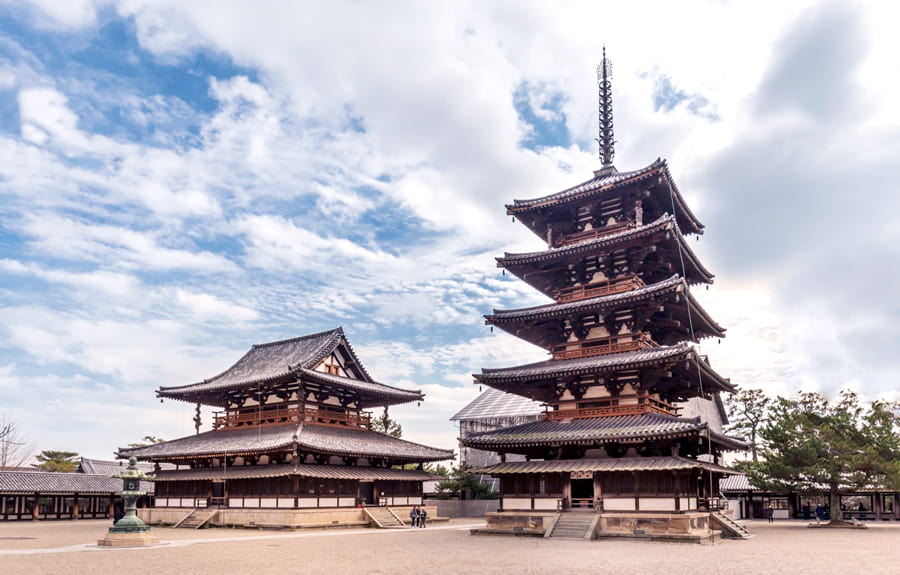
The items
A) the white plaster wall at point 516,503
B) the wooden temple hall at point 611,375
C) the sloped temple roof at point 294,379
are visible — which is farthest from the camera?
the sloped temple roof at point 294,379

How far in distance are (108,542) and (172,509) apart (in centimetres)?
1924

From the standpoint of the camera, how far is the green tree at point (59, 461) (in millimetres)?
71438

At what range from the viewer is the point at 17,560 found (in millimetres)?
22766

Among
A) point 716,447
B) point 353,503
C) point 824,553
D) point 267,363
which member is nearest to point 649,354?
point 716,447

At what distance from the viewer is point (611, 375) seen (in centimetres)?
3372

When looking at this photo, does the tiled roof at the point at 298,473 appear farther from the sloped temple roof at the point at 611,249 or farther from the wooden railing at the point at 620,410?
the sloped temple roof at the point at 611,249

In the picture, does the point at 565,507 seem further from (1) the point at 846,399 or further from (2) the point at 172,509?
(1) the point at 846,399

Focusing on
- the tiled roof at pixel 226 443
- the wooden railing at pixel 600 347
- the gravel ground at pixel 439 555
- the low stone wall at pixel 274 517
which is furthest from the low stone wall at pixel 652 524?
the tiled roof at pixel 226 443

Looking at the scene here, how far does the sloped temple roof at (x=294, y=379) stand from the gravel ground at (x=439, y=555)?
Result: 13615mm

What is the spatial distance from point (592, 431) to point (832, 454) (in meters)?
21.1

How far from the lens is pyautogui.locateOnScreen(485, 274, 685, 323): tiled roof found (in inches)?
1278

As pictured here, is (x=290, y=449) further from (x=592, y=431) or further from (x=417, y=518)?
(x=592, y=431)

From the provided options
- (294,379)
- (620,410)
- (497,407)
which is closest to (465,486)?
(497,407)

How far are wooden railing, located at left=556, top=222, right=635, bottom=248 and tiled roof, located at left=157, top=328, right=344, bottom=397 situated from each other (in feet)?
59.4
